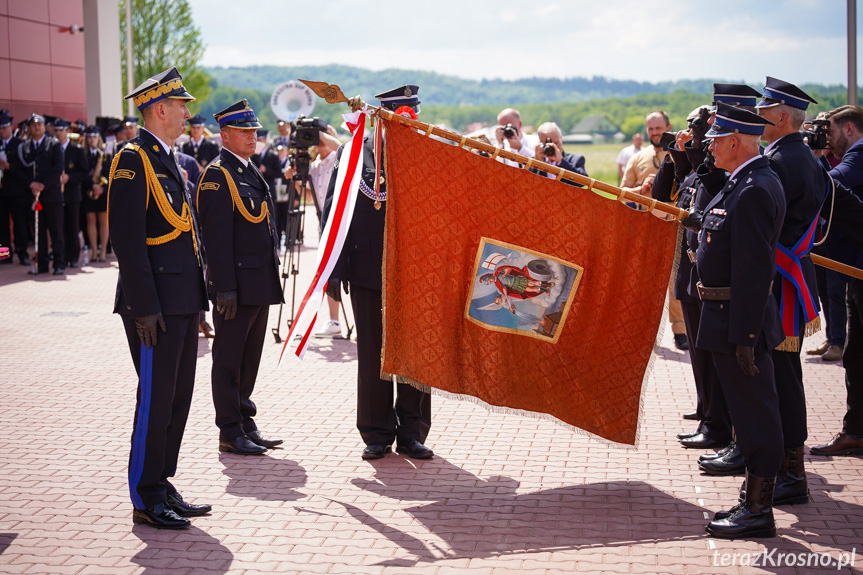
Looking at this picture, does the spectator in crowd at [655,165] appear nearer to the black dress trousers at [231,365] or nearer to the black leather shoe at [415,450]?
the black leather shoe at [415,450]

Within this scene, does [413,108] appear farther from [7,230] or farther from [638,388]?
[7,230]

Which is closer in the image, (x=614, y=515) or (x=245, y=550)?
(x=245, y=550)

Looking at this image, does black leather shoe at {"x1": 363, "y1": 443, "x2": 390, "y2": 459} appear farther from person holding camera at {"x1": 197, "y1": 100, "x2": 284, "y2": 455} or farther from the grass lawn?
the grass lawn

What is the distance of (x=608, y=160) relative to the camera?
71250 millimetres

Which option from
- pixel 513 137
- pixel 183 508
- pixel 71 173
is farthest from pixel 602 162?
pixel 183 508

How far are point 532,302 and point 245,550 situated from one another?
2189 mm

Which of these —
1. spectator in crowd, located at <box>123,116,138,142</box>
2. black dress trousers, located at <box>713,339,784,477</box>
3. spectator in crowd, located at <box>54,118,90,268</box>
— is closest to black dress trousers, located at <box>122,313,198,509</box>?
black dress trousers, located at <box>713,339,784,477</box>

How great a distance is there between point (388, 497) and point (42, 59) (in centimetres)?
2017

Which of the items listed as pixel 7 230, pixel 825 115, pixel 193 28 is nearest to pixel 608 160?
pixel 193 28

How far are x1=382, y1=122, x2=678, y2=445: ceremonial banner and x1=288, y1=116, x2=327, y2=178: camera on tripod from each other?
11.5 ft

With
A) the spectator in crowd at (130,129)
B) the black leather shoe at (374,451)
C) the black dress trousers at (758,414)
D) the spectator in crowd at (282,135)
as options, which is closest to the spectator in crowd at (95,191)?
the spectator in crowd at (130,129)

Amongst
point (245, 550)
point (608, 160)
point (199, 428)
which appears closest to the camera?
point (245, 550)

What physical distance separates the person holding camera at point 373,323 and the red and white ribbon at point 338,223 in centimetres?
40

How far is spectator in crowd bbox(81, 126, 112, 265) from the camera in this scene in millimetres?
16203
